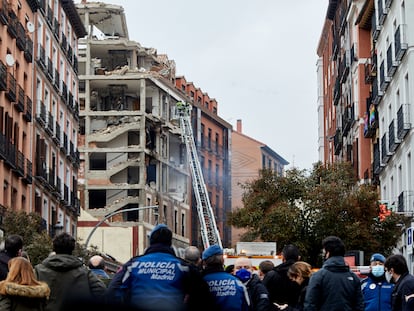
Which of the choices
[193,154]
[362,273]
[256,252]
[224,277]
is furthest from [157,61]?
[224,277]

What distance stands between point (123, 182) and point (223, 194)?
22.9m

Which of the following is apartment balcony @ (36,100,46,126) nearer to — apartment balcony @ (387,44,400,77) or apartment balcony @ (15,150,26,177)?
apartment balcony @ (15,150,26,177)

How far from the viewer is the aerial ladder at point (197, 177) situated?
92.6 meters

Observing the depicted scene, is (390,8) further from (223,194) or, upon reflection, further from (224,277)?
(223,194)

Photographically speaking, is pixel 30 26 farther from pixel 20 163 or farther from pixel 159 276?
pixel 159 276

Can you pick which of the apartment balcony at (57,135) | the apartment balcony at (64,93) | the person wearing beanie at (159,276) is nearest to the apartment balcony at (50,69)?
the apartment balcony at (57,135)

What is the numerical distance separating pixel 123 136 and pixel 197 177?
11516mm

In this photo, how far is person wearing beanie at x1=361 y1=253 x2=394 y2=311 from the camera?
16672 mm

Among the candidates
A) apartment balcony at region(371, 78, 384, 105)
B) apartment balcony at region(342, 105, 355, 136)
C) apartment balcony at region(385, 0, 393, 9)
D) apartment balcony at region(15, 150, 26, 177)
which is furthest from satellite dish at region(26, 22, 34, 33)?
apartment balcony at region(342, 105, 355, 136)

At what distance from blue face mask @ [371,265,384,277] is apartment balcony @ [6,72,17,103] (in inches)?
1304

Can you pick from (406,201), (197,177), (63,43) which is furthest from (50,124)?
(197,177)

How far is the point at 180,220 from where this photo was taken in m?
92.1

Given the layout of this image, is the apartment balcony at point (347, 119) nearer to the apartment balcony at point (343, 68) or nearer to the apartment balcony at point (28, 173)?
the apartment balcony at point (343, 68)

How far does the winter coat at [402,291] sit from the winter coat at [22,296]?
5.42 metres
